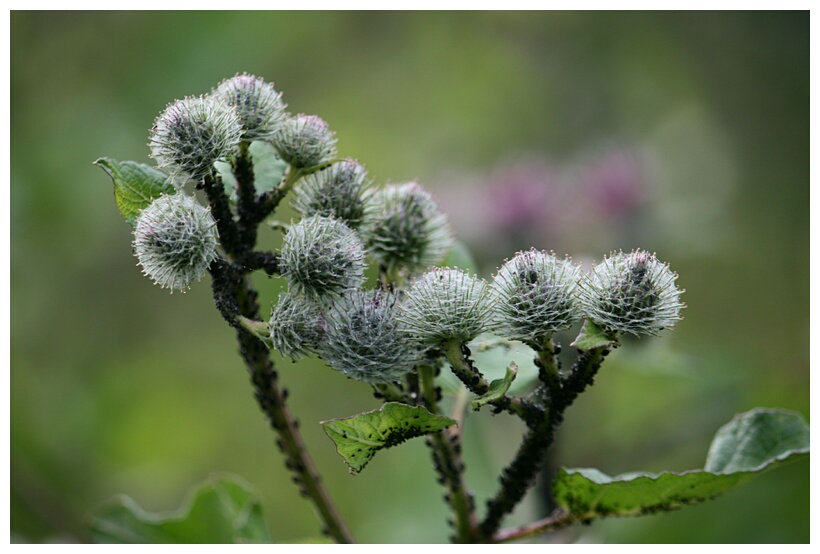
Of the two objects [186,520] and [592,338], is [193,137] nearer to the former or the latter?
[592,338]

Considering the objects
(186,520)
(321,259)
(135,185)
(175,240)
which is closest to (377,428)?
(321,259)

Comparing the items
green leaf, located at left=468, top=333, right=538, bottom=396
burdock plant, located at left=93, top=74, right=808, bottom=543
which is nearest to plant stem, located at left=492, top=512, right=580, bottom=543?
burdock plant, located at left=93, top=74, right=808, bottom=543

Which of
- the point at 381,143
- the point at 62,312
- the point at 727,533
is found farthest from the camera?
the point at 381,143

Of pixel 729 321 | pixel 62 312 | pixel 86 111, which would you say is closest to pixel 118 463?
pixel 62 312

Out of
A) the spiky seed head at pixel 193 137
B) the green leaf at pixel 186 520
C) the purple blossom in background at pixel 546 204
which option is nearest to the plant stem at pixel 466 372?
the spiky seed head at pixel 193 137

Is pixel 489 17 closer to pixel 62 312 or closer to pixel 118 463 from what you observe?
pixel 62 312
